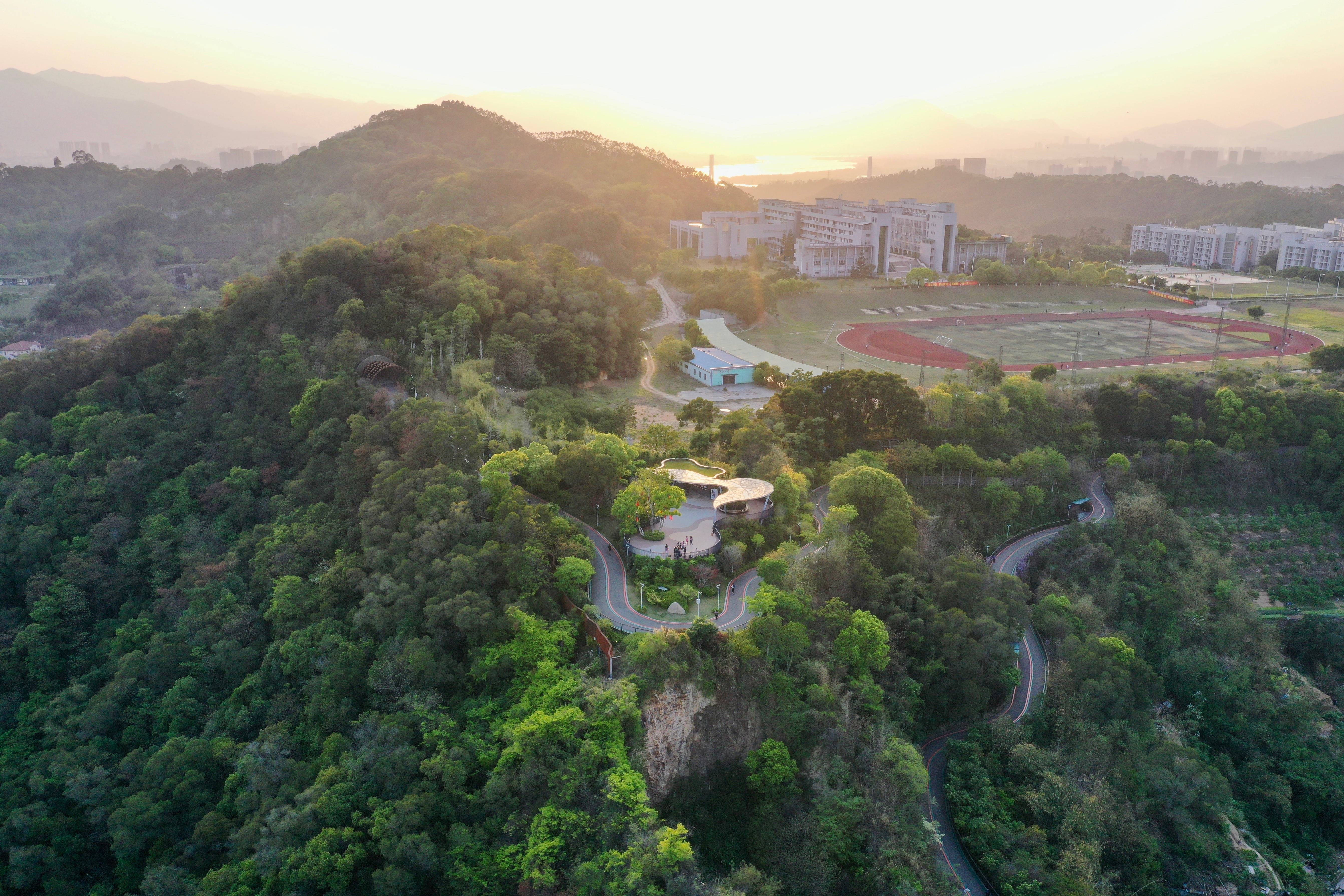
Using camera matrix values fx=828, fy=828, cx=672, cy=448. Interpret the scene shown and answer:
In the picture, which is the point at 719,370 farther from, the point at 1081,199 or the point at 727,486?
the point at 1081,199

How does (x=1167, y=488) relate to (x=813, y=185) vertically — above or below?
below

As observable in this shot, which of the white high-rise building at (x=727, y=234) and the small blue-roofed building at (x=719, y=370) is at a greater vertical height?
the white high-rise building at (x=727, y=234)

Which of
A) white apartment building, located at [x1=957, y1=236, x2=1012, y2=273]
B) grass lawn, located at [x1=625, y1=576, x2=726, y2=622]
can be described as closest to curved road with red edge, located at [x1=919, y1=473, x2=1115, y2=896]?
grass lawn, located at [x1=625, y1=576, x2=726, y2=622]

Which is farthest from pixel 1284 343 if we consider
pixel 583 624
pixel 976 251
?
pixel 583 624

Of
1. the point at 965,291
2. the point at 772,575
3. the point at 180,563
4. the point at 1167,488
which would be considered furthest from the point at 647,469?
the point at 965,291

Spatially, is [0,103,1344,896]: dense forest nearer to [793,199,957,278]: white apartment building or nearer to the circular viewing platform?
the circular viewing platform

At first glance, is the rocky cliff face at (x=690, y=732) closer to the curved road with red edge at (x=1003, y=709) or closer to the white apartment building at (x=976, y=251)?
the curved road with red edge at (x=1003, y=709)

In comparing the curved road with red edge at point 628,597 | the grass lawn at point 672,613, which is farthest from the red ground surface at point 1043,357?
the grass lawn at point 672,613

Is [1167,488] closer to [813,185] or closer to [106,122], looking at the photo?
[813,185]
